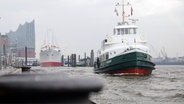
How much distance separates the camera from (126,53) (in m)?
36.8

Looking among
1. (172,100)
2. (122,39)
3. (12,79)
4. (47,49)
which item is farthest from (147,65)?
(47,49)

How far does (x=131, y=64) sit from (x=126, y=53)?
114cm

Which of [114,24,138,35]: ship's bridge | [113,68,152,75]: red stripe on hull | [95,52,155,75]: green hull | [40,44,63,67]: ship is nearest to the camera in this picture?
[95,52,155,75]: green hull

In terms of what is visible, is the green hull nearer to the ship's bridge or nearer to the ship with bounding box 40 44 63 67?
the ship's bridge

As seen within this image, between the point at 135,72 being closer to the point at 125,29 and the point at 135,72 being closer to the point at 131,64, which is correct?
the point at 131,64

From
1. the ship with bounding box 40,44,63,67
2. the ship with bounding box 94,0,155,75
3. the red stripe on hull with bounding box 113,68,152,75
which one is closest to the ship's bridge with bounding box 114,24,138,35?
the ship with bounding box 94,0,155,75

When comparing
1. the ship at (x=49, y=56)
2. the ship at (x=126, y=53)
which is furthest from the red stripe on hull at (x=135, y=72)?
the ship at (x=49, y=56)

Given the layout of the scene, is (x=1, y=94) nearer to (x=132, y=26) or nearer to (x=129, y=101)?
(x=129, y=101)

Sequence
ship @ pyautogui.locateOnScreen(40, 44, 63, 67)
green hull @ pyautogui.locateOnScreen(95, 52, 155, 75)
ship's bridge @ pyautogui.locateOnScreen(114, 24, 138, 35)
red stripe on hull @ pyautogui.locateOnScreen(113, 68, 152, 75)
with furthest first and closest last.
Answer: ship @ pyautogui.locateOnScreen(40, 44, 63, 67), ship's bridge @ pyautogui.locateOnScreen(114, 24, 138, 35), red stripe on hull @ pyautogui.locateOnScreen(113, 68, 152, 75), green hull @ pyautogui.locateOnScreen(95, 52, 155, 75)

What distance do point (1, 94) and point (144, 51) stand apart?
120 ft

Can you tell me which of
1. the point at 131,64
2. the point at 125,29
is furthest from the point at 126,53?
the point at 125,29

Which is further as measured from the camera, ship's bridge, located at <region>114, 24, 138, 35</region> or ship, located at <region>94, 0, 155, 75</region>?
ship's bridge, located at <region>114, 24, 138, 35</region>

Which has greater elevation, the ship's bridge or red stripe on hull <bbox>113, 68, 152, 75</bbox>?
the ship's bridge

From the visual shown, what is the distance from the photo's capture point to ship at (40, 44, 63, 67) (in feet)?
468
